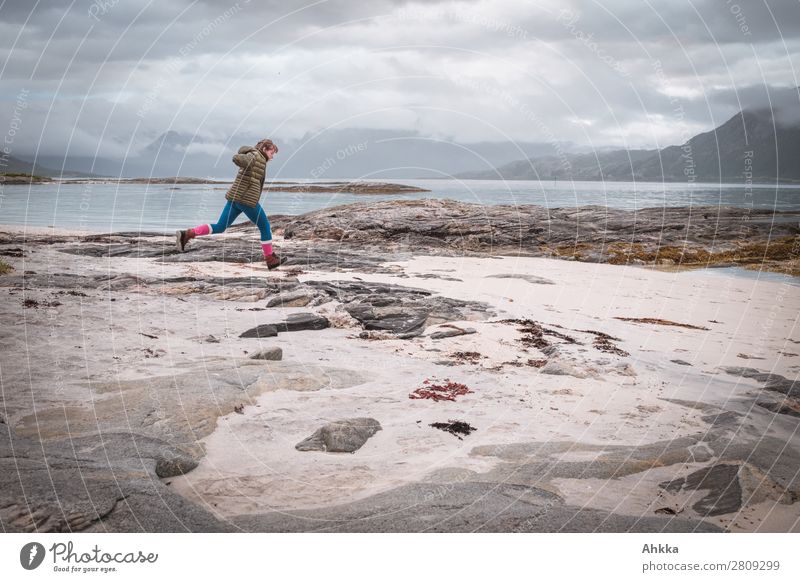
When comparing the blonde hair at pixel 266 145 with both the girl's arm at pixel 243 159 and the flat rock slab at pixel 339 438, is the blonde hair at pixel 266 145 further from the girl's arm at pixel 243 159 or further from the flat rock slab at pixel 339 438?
the flat rock slab at pixel 339 438

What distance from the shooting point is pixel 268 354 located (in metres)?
11.8

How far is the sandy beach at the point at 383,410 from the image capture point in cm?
669

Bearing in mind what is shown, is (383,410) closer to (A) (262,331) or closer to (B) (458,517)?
(B) (458,517)

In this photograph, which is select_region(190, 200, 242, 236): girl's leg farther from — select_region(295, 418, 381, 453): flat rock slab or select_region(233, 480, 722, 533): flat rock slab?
select_region(233, 480, 722, 533): flat rock slab

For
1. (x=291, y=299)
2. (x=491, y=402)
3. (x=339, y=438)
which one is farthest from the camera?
(x=291, y=299)

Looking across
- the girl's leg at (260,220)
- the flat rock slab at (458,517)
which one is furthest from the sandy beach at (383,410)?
the girl's leg at (260,220)

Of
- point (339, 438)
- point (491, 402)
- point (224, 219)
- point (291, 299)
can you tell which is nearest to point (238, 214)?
point (224, 219)

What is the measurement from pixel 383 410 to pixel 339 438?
161cm

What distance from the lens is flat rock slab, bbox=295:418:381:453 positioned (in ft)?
26.6

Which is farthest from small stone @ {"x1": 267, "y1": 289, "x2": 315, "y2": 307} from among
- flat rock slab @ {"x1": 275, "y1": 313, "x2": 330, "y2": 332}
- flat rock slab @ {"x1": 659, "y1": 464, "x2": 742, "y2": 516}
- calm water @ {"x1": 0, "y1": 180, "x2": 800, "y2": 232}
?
calm water @ {"x1": 0, "y1": 180, "x2": 800, "y2": 232}
